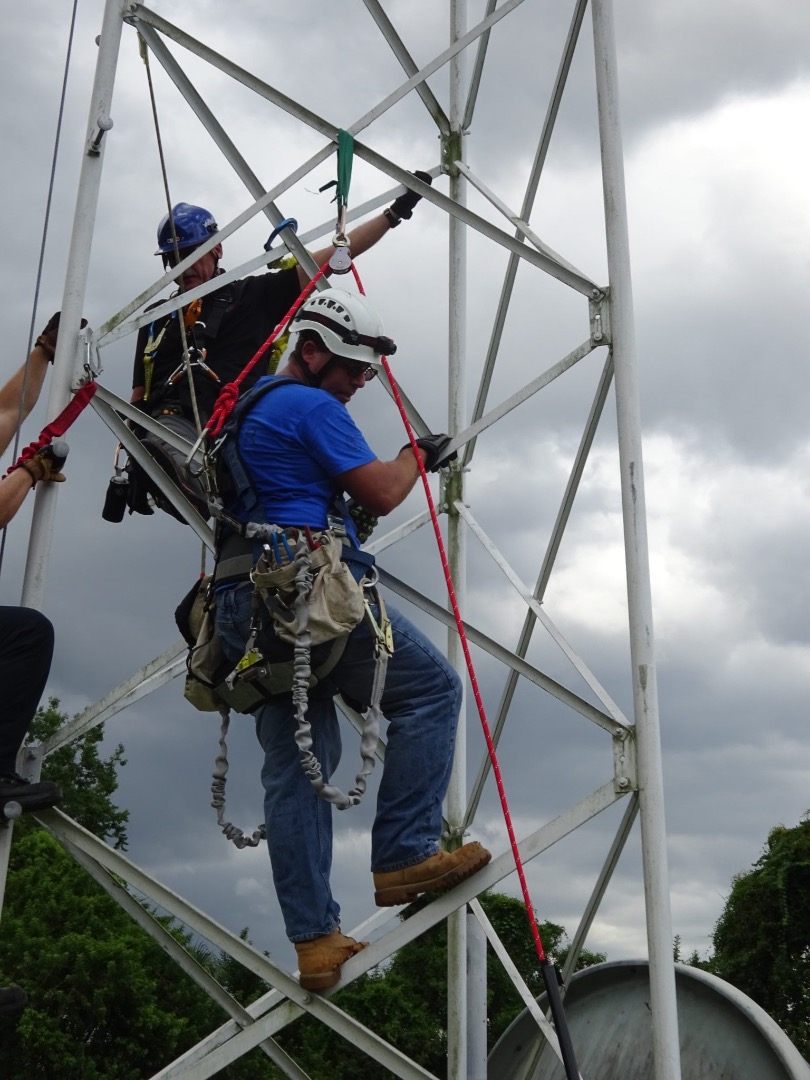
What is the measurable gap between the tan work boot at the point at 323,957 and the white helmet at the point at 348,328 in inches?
89.9

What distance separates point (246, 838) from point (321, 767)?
1.38 ft

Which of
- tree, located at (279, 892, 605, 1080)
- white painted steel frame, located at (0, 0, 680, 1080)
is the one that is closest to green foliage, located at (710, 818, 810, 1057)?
tree, located at (279, 892, 605, 1080)

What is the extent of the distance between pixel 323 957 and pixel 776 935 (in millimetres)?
11708

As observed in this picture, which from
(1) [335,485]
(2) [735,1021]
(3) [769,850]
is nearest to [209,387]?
(1) [335,485]

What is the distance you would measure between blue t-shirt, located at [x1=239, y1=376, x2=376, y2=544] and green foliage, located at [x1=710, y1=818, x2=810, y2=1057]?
39.5ft

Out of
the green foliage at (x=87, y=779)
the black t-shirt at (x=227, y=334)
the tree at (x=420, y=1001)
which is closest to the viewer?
the black t-shirt at (x=227, y=334)

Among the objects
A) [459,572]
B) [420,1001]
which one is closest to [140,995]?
[420,1001]

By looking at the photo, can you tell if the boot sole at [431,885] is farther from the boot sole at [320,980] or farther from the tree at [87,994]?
the tree at [87,994]

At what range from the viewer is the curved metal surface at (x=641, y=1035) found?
6.23 m

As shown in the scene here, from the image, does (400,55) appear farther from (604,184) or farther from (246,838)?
(246,838)

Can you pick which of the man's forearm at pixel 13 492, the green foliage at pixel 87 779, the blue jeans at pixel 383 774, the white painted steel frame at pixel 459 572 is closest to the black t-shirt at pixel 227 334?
the white painted steel frame at pixel 459 572

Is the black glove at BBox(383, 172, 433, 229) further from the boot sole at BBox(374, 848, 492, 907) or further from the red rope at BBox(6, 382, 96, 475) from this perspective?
the boot sole at BBox(374, 848, 492, 907)

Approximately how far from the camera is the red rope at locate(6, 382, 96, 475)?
19.9ft

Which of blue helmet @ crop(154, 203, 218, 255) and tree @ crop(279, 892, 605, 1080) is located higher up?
blue helmet @ crop(154, 203, 218, 255)
